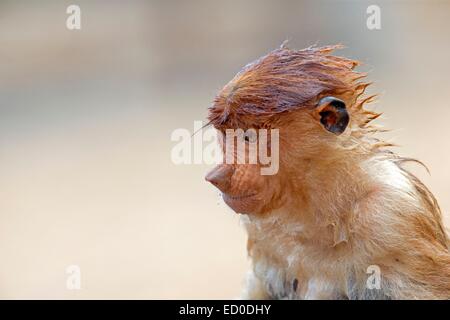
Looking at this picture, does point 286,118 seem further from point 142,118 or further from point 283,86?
point 142,118

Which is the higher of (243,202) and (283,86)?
(283,86)

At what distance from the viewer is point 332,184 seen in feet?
11.1

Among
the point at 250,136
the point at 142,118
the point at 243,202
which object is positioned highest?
the point at 142,118

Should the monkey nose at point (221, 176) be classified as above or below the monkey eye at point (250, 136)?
below

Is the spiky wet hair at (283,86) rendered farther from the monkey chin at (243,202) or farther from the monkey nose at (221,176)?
the monkey chin at (243,202)

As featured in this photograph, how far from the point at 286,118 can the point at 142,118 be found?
23.5ft

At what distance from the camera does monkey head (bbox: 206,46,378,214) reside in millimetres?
3342

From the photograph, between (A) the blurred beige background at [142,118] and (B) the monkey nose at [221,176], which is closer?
(B) the monkey nose at [221,176]

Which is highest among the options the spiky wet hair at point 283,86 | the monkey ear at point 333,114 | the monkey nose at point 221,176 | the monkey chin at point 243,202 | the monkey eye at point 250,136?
the spiky wet hair at point 283,86

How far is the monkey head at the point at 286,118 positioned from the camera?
3342mm

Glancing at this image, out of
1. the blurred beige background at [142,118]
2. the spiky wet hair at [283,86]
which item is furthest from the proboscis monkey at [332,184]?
the blurred beige background at [142,118]

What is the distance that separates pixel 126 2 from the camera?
40.0ft

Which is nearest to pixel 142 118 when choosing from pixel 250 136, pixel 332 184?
pixel 250 136

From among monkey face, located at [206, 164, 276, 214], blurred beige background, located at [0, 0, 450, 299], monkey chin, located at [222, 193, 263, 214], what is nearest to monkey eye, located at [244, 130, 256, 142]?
monkey face, located at [206, 164, 276, 214]
